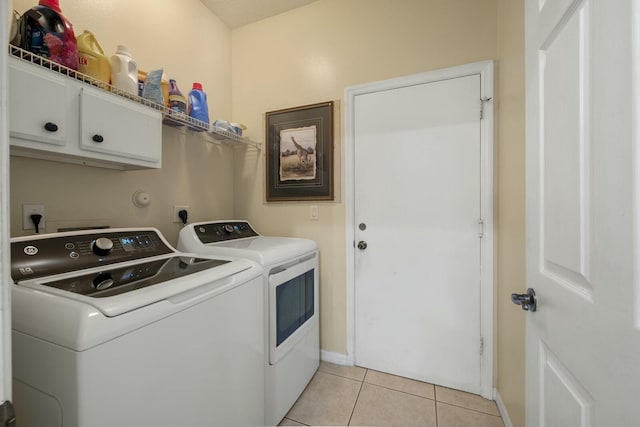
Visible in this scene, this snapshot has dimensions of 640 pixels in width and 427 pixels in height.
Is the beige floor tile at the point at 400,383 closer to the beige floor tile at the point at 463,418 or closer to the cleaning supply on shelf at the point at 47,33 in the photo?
the beige floor tile at the point at 463,418

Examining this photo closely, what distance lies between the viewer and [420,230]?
5.60 feet

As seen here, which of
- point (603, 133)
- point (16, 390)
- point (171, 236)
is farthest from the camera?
point (171, 236)

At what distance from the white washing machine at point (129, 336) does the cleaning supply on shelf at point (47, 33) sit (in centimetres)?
70

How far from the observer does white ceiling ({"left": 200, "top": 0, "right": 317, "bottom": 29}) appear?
197 centimetres

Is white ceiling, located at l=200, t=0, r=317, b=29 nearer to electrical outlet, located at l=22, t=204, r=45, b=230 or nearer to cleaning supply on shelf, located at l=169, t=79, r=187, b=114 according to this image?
cleaning supply on shelf, located at l=169, t=79, r=187, b=114

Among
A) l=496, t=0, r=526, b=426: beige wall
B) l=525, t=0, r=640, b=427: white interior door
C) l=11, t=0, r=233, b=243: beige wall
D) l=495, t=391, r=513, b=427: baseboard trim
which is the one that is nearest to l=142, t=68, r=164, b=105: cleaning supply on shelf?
l=11, t=0, r=233, b=243: beige wall

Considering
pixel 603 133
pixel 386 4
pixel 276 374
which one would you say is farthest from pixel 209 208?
pixel 603 133

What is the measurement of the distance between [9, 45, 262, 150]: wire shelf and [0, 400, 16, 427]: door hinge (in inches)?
42.3

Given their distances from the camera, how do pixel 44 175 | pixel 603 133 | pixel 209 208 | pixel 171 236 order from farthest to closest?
pixel 209 208 < pixel 171 236 < pixel 44 175 < pixel 603 133

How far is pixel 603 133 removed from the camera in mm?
473

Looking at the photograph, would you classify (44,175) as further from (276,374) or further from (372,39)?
(372,39)

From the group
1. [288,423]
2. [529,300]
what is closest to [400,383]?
[288,423]

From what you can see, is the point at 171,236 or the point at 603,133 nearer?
the point at 603,133

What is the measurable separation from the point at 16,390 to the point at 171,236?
112 centimetres
